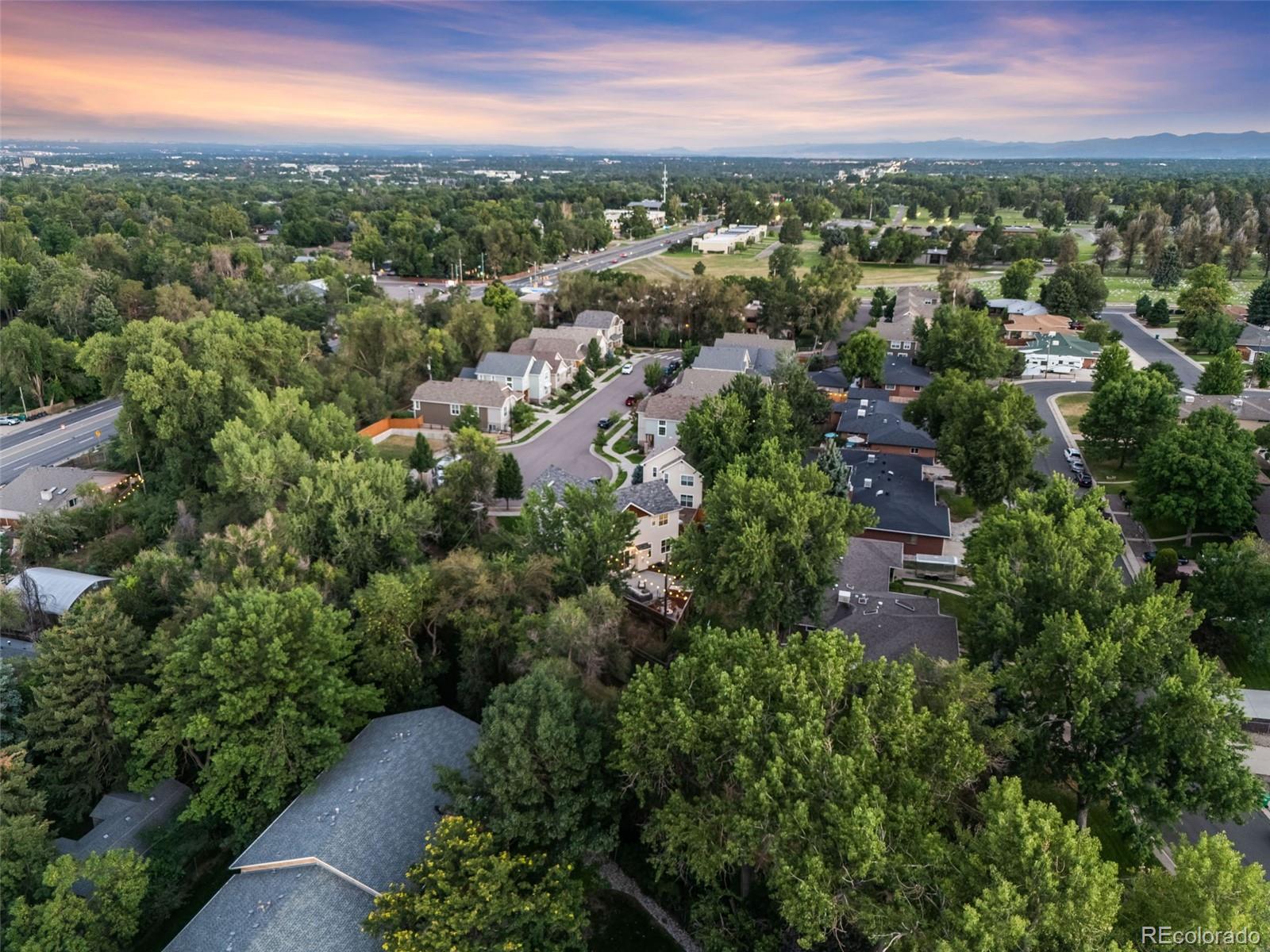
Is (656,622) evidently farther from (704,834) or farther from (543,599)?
(704,834)

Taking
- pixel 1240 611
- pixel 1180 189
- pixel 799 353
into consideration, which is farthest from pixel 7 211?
pixel 1180 189

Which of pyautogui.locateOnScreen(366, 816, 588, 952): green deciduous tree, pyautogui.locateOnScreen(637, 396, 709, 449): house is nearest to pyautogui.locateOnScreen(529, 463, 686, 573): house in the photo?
pyautogui.locateOnScreen(637, 396, 709, 449): house

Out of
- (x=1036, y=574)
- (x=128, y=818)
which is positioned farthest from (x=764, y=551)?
(x=128, y=818)

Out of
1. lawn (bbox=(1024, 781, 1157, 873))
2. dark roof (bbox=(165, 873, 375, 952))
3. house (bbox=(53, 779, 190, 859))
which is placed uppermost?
dark roof (bbox=(165, 873, 375, 952))

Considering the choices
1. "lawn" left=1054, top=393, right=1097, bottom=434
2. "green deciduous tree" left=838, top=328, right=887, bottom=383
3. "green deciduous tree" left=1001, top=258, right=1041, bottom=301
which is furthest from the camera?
"green deciduous tree" left=1001, top=258, right=1041, bottom=301

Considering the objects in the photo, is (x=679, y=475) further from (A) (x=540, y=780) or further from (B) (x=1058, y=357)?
(B) (x=1058, y=357)

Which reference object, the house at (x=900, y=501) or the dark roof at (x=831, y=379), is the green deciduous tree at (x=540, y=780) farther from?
the dark roof at (x=831, y=379)

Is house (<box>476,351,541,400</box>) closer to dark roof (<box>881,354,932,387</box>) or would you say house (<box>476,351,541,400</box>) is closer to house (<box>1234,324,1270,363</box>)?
dark roof (<box>881,354,932,387</box>)
